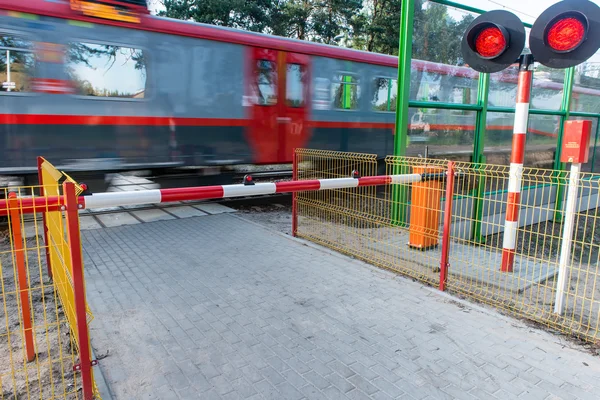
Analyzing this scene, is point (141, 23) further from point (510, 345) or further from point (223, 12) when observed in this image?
point (223, 12)

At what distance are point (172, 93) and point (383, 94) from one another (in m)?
5.01

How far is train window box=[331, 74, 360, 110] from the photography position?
9250 mm

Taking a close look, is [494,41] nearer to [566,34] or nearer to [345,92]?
[566,34]

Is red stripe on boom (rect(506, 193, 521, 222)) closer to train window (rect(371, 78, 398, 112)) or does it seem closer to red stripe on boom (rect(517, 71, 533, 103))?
red stripe on boom (rect(517, 71, 533, 103))

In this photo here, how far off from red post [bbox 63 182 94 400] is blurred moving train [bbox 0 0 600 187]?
4821mm

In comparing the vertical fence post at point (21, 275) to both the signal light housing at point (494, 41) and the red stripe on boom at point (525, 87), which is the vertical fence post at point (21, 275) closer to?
the signal light housing at point (494, 41)

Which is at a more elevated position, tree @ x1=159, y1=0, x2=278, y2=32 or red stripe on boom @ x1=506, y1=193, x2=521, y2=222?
tree @ x1=159, y1=0, x2=278, y2=32

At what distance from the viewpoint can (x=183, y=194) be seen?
131 inches

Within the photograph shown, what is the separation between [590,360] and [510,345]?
52 cm

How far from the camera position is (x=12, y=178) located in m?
6.55

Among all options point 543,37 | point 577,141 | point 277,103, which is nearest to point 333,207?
point 577,141

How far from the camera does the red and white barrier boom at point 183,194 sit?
2492mm

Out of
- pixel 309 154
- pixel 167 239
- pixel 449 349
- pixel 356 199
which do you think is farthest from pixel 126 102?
pixel 449 349

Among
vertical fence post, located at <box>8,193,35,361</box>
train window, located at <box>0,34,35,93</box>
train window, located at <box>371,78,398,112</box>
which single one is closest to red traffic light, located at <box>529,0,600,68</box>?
vertical fence post, located at <box>8,193,35,361</box>
